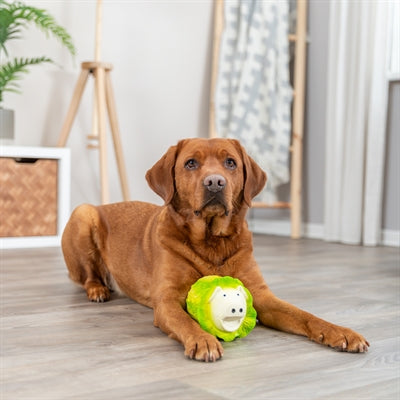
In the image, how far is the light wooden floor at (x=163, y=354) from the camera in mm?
1221

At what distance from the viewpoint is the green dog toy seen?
1.58 metres

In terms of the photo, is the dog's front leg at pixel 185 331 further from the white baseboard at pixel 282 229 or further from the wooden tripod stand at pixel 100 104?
the white baseboard at pixel 282 229

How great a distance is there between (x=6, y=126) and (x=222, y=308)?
2.59 metres

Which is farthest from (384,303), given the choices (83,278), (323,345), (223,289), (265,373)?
(83,278)

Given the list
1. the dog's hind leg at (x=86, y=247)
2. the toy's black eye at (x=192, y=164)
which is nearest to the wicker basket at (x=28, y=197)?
the dog's hind leg at (x=86, y=247)

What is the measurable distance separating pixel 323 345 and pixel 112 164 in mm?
3261

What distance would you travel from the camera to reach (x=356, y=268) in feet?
9.99

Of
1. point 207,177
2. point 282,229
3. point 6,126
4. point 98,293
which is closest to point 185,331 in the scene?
point 207,177

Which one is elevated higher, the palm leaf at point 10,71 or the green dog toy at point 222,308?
the palm leaf at point 10,71

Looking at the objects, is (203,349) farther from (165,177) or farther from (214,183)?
(165,177)

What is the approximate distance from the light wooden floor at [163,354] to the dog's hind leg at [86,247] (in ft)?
0.31

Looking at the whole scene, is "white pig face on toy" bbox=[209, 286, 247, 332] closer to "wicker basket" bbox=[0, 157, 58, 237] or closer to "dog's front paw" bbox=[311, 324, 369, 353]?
"dog's front paw" bbox=[311, 324, 369, 353]

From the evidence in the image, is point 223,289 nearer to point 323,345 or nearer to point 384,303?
point 323,345

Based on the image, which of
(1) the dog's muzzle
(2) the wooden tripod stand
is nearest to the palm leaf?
(2) the wooden tripod stand
